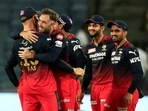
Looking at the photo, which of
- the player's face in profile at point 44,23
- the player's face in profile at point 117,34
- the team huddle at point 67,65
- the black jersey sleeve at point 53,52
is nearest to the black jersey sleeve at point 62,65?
the team huddle at point 67,65

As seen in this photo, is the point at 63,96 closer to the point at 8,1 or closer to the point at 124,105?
the point at 124,105

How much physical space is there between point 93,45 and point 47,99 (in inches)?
47.8

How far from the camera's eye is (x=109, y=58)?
33.7 feet

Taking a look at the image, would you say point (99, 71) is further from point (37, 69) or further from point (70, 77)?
point (37, 69)

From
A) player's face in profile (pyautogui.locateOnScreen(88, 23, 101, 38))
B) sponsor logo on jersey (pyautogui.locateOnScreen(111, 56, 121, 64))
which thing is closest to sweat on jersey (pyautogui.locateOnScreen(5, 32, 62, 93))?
sponsor logo on jersey (pyautogui.locateOnScreen(111, 56, 121, 64))

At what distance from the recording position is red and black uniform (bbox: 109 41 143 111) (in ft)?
31.6

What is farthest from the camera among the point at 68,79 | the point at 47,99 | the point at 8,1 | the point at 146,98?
the point at 8,1

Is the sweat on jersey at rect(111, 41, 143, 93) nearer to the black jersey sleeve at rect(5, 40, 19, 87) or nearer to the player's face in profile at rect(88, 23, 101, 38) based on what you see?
the player's face in profile at rect(88, 23, 101, 38)

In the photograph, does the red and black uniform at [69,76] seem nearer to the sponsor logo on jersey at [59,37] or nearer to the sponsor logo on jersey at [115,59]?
the sponsor logo on jersey at [59,37]

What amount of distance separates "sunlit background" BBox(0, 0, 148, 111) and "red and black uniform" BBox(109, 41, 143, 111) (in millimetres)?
4628

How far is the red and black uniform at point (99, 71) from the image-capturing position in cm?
1023

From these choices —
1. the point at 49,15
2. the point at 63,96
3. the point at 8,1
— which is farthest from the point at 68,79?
the point at 8,1

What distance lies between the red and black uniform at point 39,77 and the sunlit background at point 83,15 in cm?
486

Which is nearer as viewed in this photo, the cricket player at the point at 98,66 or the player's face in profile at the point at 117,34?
the player's face in profile at the point at 117,34
